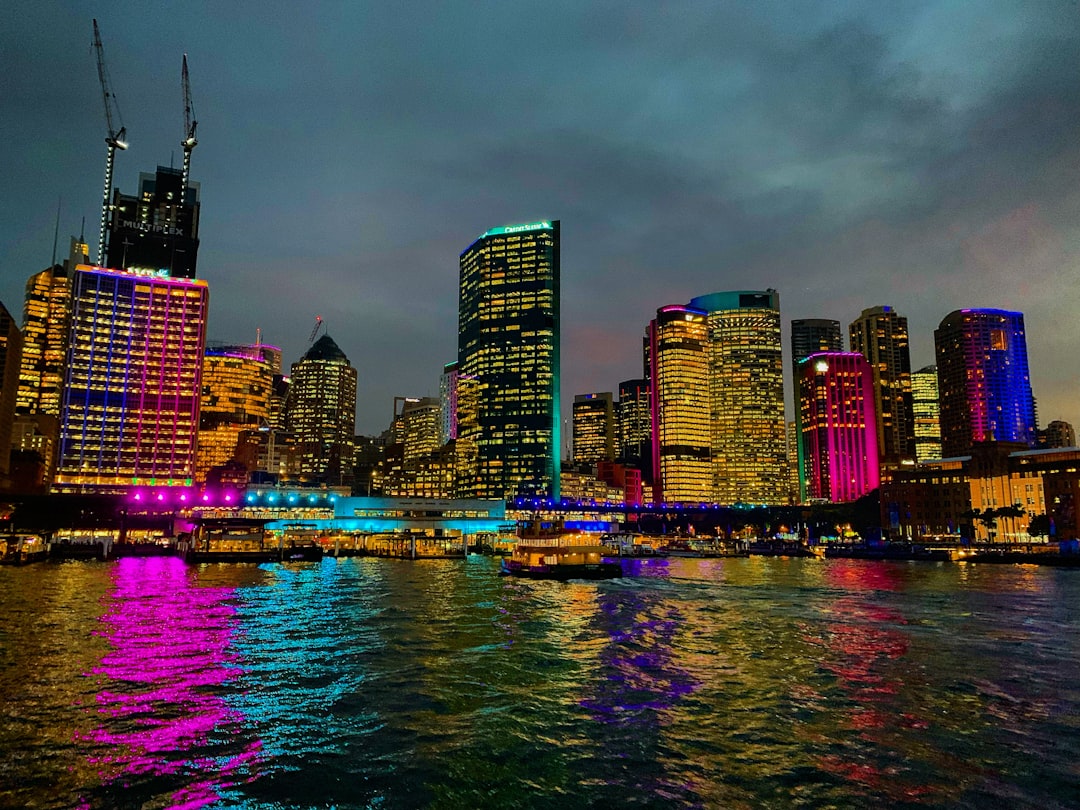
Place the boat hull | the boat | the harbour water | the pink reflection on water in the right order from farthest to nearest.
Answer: the boat → the boat hull → the pink reflection on water → the harbour water

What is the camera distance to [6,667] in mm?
35875

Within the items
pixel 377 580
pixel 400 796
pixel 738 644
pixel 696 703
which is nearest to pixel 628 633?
pixel 738 644

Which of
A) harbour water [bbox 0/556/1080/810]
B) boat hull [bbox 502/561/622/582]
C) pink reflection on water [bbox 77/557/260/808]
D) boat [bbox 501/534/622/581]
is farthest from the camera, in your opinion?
boat [bbox 501/534/622/581]

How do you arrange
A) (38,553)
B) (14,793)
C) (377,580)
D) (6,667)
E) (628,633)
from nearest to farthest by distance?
(14,793)
(6,667)
(628,633)
(377,580)
(38,553)

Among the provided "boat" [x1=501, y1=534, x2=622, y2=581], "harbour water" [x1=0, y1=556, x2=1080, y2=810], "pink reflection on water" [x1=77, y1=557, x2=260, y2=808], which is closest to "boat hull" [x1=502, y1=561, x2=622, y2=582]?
"boat" [x1=501, y1=534, x2=622, y2=581]

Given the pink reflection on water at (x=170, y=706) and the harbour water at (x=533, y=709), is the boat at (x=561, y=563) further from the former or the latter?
the pink reflection on water at (x=170, y=706)

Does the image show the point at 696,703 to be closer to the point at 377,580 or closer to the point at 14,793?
the point at 14,793

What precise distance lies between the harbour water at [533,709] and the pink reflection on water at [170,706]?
136 mm

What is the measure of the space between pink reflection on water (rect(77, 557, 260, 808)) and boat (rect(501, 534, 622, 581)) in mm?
57068

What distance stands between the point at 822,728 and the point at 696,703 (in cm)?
534

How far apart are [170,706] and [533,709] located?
1469 centimetres

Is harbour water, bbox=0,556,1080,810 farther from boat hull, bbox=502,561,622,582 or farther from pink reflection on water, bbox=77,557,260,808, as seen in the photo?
boat hull, bbox=502,561,622,582

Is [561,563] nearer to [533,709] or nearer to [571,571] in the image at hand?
[571,571]

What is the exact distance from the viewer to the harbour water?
827 inches
